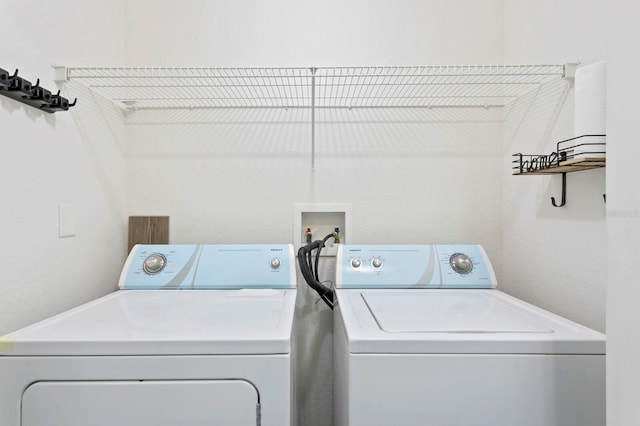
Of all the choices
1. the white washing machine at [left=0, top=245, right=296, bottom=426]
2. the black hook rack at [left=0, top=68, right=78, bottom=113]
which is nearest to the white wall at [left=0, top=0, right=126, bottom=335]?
the black hook rack at [left=0, top=68, right=78, bottom=113]

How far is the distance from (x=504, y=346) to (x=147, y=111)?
1.86 meters

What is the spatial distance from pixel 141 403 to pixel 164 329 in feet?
0.59

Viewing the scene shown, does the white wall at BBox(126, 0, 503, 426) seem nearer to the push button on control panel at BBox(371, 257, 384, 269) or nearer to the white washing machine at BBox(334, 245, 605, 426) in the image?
the push button on control panel at BBox(371, 257, 384, 269)

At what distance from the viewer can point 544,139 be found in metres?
1.57

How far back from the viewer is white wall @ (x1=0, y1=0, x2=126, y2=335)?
45.5 inches

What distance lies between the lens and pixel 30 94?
3.91 ft

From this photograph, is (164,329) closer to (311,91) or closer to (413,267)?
(413,267)

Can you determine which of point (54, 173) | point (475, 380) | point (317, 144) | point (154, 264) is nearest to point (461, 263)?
point (475, 380)

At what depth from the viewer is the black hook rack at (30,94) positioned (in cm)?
110

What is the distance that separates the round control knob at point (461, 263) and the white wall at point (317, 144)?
27cm

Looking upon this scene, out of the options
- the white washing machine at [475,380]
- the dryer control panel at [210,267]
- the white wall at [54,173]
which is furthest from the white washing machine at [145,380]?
the dryer control panel at [210,267]

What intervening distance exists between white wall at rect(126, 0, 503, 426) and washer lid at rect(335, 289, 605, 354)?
66 cm

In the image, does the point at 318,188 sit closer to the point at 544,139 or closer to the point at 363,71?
Answer: the point at 363,71

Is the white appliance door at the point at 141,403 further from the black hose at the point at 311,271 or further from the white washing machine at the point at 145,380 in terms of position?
the black hose at the point at 311,271
